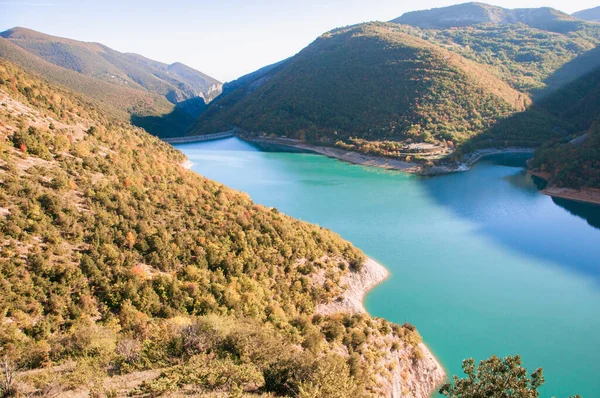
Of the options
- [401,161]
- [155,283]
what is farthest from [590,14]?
[155,283]

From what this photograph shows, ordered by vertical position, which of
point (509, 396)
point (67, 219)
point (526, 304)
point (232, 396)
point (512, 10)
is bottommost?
point (526, 304)

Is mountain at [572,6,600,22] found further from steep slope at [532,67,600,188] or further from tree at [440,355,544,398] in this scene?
tree at [440,355,544,398]

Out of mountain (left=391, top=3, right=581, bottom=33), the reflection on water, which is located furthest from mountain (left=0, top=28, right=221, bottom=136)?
mountain (left=391, top=3, right=581, bottom=33)

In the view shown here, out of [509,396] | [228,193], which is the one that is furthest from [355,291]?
[509,396]

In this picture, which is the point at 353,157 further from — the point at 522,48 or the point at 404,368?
the point at 522,48

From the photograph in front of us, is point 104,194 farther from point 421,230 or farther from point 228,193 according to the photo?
point 421,230

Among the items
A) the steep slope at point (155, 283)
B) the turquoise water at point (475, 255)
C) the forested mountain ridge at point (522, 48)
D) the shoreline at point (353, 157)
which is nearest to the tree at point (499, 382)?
the steep slope at point (155, 283)

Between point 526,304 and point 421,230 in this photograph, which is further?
point 421,230
